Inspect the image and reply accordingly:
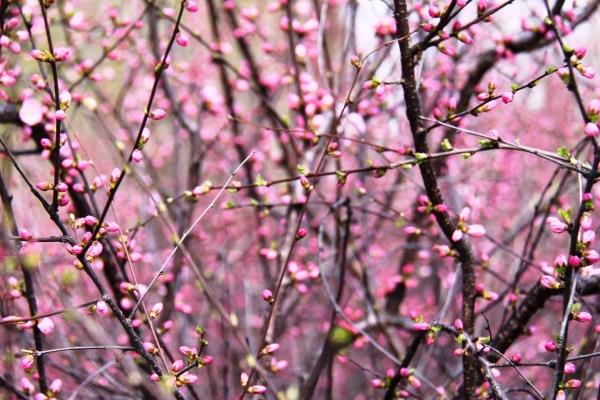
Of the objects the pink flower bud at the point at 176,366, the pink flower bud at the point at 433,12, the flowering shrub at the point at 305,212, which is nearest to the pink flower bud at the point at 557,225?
the flowering shrub at the point at 305,212

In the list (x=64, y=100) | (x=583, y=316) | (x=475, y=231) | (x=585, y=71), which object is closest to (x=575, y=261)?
(x=583, y=316)

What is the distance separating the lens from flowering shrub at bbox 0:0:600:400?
6.07 feet

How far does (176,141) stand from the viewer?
14.5ft

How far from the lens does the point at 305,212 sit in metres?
3.32

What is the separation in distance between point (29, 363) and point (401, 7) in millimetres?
1692

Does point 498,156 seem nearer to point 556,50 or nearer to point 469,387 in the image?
point 556,50

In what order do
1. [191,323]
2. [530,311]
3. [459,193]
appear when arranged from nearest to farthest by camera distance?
[530,311], [191,323], [459,193]

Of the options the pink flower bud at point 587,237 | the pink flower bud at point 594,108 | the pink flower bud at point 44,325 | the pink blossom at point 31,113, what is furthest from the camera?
the pink blossom at point 31,113

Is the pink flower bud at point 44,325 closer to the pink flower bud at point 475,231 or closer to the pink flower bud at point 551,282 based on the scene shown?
the pink flower bud at point 475,231

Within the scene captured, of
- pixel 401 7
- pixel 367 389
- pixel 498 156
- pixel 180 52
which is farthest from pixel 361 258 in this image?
pixel 180 52

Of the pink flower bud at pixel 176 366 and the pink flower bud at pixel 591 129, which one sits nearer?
the pink flower bud at pixel 591 129

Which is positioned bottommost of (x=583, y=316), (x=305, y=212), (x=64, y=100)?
(x=583, y=316)

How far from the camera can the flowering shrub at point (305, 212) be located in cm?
185

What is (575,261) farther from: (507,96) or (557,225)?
(507,96)
